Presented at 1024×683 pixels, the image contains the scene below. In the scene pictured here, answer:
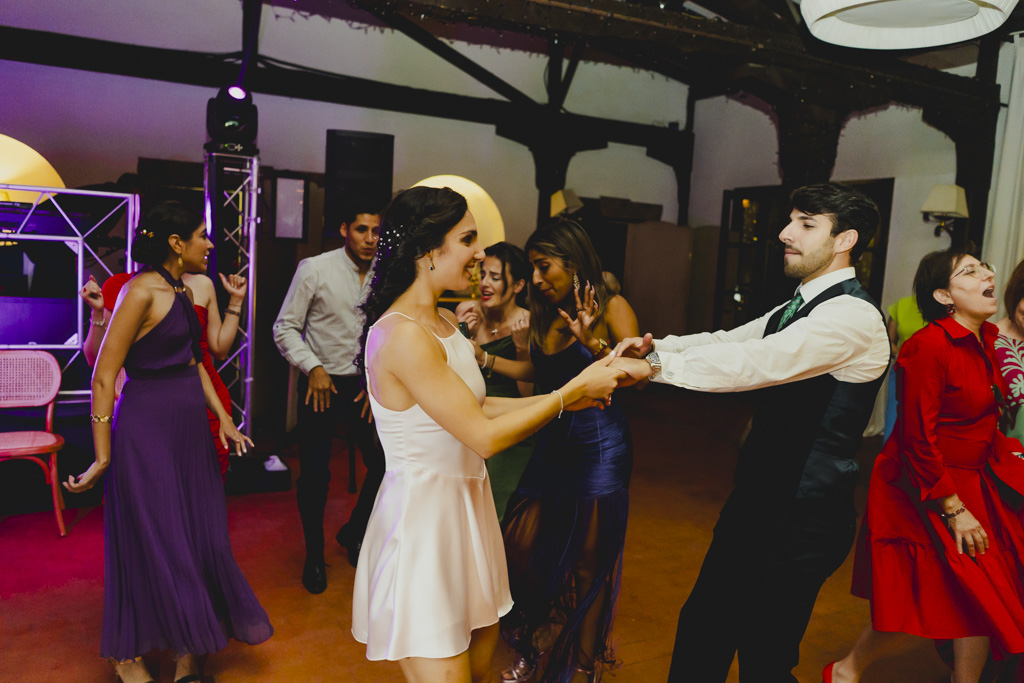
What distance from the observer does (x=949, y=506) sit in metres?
2.11

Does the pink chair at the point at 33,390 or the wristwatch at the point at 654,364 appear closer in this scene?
the wristwatch at the point at 654,364

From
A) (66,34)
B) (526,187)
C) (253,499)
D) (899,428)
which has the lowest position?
(253,499)

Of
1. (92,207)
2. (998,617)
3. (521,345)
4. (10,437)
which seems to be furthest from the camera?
(92,207)

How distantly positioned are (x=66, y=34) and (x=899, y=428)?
7508mm

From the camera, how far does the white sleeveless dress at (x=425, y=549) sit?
1505 millimetres

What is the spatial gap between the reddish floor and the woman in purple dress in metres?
0.32

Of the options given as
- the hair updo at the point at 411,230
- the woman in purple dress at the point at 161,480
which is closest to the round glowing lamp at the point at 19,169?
the woman in purple dress at the point at 161,480

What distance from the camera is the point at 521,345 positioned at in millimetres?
3086

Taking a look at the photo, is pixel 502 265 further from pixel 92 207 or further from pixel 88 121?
pixel 88 121

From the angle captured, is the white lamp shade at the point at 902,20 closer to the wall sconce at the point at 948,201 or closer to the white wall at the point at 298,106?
the wall sconce at the point at 948,201

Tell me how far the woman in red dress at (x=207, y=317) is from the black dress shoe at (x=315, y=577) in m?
0.59

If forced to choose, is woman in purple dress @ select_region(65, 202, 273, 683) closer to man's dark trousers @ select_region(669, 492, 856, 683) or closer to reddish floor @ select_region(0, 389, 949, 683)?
reddish floor @ select_region(0, 389, 949, 683)

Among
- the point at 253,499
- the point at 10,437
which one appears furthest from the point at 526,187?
the point at 10,437

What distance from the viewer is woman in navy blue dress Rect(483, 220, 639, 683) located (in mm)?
2371
